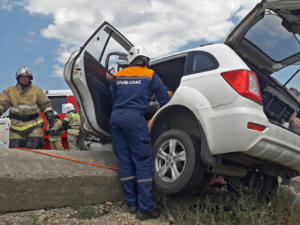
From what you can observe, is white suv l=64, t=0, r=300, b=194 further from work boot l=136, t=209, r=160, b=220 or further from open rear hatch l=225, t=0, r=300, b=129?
work boot l=136, t=209, r=160, b=220

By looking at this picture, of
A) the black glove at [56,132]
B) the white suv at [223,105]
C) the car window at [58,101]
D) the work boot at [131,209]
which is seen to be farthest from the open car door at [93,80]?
the car window at [58,101]

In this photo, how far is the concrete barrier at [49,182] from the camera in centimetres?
303

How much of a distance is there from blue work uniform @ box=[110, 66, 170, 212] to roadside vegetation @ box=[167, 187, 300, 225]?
15.2 inches

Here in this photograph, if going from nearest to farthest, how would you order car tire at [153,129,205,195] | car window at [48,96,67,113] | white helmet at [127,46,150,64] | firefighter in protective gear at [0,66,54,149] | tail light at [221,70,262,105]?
tail light at [221,70,262,105] → car tire at [153,129,205,195] → white helmet at [127,46,150,64] → firefighter in protective gear at [0,66,54,149] → car window at [48,96,67,113]

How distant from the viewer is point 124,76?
3537 millimetres

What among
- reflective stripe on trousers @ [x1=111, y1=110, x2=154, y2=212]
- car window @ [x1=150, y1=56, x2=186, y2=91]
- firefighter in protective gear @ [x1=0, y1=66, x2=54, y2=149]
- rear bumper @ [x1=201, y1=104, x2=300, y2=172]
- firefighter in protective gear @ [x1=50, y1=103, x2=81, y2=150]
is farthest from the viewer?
firefighter in protective gear @ [x1=50, y1=103, x2=81, y2=150]

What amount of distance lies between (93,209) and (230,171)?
58.7 inches

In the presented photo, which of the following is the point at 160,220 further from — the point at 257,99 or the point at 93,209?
the point at 257,99

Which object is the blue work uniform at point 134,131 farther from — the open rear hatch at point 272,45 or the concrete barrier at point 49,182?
the open rear hatch at point 272,45

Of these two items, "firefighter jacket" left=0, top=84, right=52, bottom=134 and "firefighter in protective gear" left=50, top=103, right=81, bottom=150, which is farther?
"firefighter in protective gear" left=50, top=103, right=81, bottom=150

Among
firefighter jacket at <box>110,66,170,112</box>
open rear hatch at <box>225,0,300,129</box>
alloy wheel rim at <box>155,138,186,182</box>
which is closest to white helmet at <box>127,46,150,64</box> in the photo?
firefighter jacket at <box>110,66,170,112</box>

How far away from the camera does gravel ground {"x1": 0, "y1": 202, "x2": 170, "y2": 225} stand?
288 centimetres

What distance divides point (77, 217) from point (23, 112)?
2.31 meters

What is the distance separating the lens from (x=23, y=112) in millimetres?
4621
